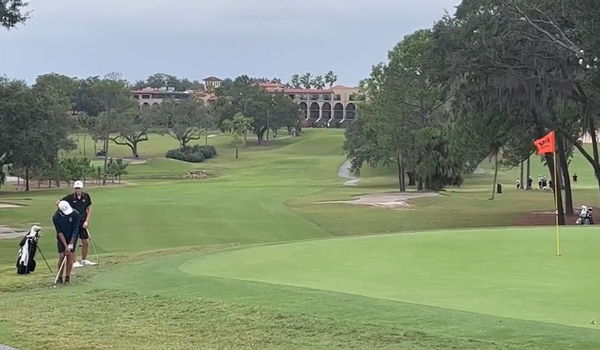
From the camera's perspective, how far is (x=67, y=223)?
547 inches

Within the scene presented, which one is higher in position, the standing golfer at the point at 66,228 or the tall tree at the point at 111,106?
the tall tree at the point at 111,106

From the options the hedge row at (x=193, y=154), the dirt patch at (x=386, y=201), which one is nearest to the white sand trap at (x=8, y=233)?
the dirt patch at (x=386, y=201)

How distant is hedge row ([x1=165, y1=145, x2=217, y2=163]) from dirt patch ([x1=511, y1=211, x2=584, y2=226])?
7897cm

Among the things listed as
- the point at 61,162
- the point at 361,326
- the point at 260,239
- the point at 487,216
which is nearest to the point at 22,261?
the point at 361,326

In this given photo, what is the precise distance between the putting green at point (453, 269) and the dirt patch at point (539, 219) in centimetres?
1712

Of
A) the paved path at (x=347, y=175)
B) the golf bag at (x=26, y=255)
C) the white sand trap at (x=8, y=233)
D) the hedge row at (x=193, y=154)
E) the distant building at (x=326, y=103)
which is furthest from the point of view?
the distant building at (x=326, y=103)

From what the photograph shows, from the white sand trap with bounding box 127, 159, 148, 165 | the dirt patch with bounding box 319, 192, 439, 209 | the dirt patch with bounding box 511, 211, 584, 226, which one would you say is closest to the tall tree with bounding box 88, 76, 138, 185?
the white sand trap with bounding box 127, 159, 148, 165

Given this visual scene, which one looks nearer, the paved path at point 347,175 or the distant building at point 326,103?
the paved path at point 347,175

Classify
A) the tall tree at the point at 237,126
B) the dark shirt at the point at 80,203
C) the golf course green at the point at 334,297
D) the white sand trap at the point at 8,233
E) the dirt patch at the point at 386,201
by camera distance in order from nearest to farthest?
the golf course green at the point at 334,297 < the dark shirt at the point at 80,203 < the white sand trap at the point at 8,233 < the dirt patch at the point at 386,201 < the tall tree at the point at 237,126

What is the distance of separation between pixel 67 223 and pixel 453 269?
6658mm

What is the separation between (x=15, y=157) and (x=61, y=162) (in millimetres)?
18173

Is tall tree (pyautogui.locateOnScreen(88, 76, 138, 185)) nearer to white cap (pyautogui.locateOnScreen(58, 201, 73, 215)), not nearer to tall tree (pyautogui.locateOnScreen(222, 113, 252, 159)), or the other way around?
tall tree (pyautogui.locateOnScreen(222, 113, 252, 159))

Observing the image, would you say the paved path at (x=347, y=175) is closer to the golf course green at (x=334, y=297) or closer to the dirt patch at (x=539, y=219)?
the dirt patch at (x=539, y=219)

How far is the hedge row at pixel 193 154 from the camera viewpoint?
4562 inches
